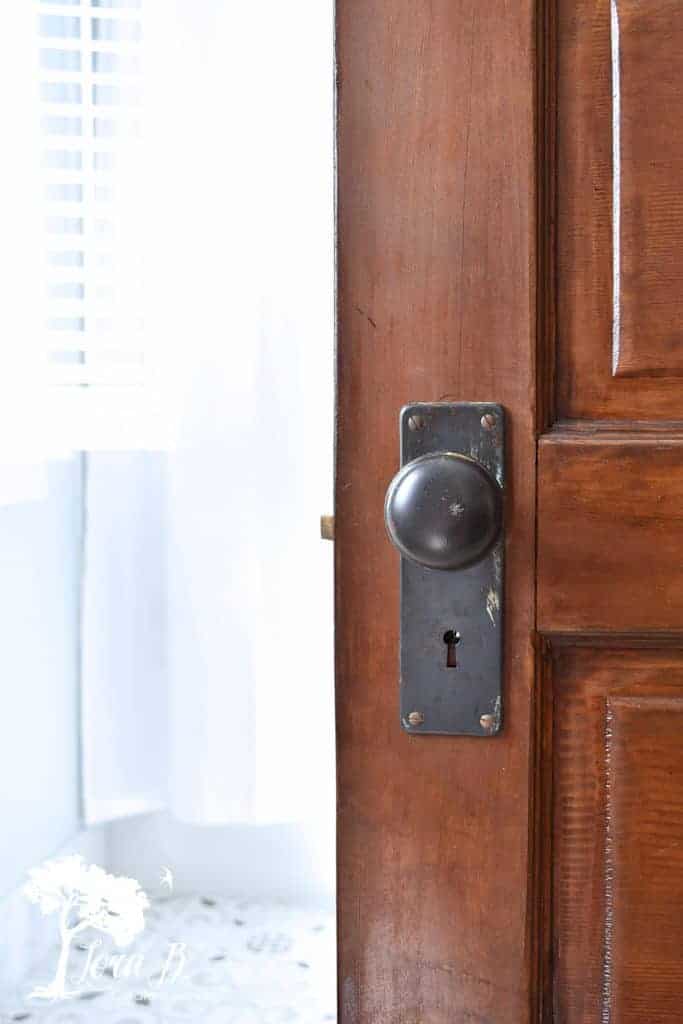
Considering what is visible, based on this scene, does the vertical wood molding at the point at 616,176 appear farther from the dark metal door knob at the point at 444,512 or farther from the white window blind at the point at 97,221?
the white window blind at the point at 97,221

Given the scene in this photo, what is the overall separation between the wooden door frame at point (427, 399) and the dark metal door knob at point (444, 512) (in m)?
0.02

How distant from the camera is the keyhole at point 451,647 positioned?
52 cm

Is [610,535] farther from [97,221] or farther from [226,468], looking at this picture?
[97,221]

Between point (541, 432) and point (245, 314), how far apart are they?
0.71 m

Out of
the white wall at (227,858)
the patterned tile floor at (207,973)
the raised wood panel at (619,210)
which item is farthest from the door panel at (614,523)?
the white wall at (227,858)

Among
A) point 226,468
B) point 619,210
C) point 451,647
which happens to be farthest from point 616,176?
point 226,468

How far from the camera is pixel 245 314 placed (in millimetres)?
1172

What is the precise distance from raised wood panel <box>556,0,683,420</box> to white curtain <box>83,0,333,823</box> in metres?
0.66

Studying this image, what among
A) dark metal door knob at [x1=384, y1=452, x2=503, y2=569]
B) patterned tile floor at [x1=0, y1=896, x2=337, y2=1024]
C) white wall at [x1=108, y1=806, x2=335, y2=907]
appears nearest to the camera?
dark metal door knob at [x1=384, y1=452, x2=503, y2=569]

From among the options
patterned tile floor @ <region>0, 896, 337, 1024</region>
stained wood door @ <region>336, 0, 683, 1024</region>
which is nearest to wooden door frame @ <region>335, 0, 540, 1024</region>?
stained wood door @ <region>336, 0, 683, 1024</region>

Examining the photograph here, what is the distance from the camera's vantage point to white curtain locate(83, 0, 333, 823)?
116 cm

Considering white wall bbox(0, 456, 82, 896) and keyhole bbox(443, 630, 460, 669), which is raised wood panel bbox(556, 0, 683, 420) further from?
white wall bbox(0, 456, 82, 896)

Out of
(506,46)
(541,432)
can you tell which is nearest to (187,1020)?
(541,432)

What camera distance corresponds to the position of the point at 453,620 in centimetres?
52
